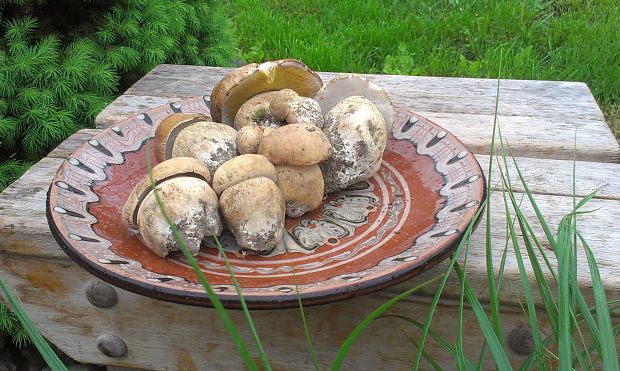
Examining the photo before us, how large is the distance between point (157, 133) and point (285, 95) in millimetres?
304

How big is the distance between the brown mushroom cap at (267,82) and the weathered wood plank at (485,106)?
0.62 metres

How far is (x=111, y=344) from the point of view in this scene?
1.67 meters

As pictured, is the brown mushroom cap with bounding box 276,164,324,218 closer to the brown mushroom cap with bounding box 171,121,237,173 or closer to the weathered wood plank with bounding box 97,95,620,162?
the brown mushroom cap with bounding box 171,121,237,173

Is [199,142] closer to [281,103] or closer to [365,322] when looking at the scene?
[281,103]

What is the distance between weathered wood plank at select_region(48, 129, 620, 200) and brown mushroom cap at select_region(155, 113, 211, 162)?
0.77 meters

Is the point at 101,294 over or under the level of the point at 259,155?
under

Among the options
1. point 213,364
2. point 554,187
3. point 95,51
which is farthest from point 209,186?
point 95,51

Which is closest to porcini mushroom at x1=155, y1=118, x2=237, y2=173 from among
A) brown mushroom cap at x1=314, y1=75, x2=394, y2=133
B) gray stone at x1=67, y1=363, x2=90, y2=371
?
brown mushroom cap at x1=314, y1=75, x2=394, y2=133

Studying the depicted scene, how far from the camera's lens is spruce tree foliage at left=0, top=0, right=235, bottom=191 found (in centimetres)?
220

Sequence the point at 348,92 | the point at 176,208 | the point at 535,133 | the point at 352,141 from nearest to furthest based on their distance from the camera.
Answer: the point at 176,208 → the point at 352,141 → the point at 348,92 → the point at 535,133

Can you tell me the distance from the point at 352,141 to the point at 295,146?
0.16 m

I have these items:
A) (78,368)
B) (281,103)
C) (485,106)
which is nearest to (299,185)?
(281,103)

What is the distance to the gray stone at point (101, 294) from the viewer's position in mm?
1570

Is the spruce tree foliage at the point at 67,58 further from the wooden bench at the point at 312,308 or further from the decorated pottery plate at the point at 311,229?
the decorated pottery plate at the point at 311,229
